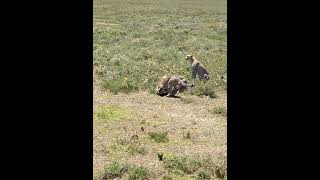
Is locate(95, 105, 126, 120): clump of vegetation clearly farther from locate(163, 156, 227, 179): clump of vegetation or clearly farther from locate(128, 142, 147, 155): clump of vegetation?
locate(163, 156, 227, 179): clump of vegetation

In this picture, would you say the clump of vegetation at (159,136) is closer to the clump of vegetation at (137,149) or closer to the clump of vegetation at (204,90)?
the clump of vegetation at (137,149)

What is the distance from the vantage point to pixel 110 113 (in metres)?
11.0

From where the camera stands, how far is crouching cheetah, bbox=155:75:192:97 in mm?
13141

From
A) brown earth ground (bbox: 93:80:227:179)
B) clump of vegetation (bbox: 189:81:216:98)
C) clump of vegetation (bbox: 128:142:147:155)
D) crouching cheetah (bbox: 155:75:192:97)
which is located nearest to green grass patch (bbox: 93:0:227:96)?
clump of vegetation (bbox: 189:81:216:98)

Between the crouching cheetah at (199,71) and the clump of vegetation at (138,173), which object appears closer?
the clump of vegetation at (138,173)

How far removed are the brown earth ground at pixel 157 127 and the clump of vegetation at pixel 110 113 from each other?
0.07m

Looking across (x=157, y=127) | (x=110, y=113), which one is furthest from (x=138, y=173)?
(x=110, y=113)

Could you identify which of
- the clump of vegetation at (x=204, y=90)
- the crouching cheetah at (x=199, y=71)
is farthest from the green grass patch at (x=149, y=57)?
Result: the crouching cheetah at (x=199, y=71)

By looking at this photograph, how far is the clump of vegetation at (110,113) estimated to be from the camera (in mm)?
10696

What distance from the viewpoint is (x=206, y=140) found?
927 cm
